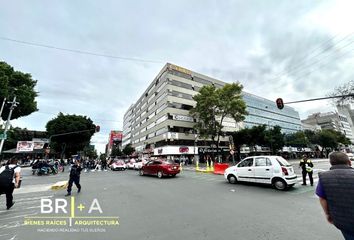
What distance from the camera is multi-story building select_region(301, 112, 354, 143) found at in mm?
110150

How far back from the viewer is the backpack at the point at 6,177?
6430mm

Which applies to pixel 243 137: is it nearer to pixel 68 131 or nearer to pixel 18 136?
pixel 68 131

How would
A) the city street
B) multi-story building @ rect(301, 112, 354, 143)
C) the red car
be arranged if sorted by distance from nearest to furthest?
the city street → the red car → multi-story building @ rect(301, 112, 354, 143)

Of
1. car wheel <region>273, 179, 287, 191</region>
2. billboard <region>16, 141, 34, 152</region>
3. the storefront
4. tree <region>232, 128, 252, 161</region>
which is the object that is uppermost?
tree <region>232, 128, 252, 161</region>

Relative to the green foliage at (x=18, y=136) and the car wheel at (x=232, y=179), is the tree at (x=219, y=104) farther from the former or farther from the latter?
the green foliage at (x=18, y=136)

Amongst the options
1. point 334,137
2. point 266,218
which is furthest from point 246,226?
point 334,137

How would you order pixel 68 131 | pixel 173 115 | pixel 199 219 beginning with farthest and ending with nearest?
pixel 173 115
pixel 68 131
pixel 199 219

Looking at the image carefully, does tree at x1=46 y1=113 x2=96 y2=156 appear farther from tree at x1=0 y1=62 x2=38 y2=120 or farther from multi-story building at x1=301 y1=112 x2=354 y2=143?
multi-story building at x1=301 y1=112 x2=354 y2=143

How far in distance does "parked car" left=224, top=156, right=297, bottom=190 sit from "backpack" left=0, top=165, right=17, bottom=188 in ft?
34.8

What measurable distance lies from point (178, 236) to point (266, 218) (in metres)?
2.76

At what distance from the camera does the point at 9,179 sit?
6520 millimetres

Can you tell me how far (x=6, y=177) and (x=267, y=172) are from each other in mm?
11188

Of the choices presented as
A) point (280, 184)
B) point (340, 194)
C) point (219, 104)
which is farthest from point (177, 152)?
point (340, 194)

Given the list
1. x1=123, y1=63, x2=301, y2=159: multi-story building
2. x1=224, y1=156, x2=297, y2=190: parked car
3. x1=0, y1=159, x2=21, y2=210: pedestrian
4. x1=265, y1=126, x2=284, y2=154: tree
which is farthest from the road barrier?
x1=265, y1=126, x2=284, y2=154: tree
